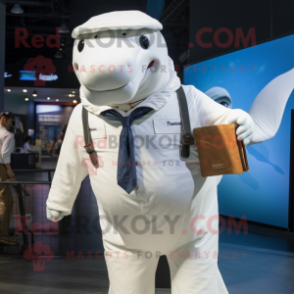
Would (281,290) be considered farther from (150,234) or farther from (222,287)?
(150,234)

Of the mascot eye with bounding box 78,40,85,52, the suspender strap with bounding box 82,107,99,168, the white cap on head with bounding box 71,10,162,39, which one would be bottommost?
the suspender strap with bounding box 82,107,99,168

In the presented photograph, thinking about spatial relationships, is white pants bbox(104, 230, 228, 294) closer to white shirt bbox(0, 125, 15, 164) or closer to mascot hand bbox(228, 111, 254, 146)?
mascot hand bbox(228, 111, 254, 146)

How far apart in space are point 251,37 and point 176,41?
8728mm

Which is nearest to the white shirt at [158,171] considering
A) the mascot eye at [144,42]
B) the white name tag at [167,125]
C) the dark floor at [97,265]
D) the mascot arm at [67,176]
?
the white name tag at [167,125]

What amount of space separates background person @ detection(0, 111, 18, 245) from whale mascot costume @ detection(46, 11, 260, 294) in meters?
2.85

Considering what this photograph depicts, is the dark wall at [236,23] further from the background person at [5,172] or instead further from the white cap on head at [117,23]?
the white cap on head at [117,23]

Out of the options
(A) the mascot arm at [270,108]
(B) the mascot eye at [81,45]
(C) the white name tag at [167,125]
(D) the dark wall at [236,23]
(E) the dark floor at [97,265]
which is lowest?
(E) the dark floor at [97,265]

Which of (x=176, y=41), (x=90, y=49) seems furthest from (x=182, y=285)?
(x=176, y=41)

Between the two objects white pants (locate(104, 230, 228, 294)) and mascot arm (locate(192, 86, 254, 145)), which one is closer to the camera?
mascot arm (locate(192, 86, 254, 145))

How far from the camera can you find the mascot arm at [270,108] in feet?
5.94

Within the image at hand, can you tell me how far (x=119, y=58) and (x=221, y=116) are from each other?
22.2 inches

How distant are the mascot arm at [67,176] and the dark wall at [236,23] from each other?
12.2 feet

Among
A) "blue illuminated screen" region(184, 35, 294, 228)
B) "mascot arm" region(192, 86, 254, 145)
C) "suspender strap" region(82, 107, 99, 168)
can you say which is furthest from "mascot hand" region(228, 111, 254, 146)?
"blue illuminated screen" region(184, 35, 294, 228)

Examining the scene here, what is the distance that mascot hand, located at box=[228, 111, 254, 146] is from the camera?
1625mm
